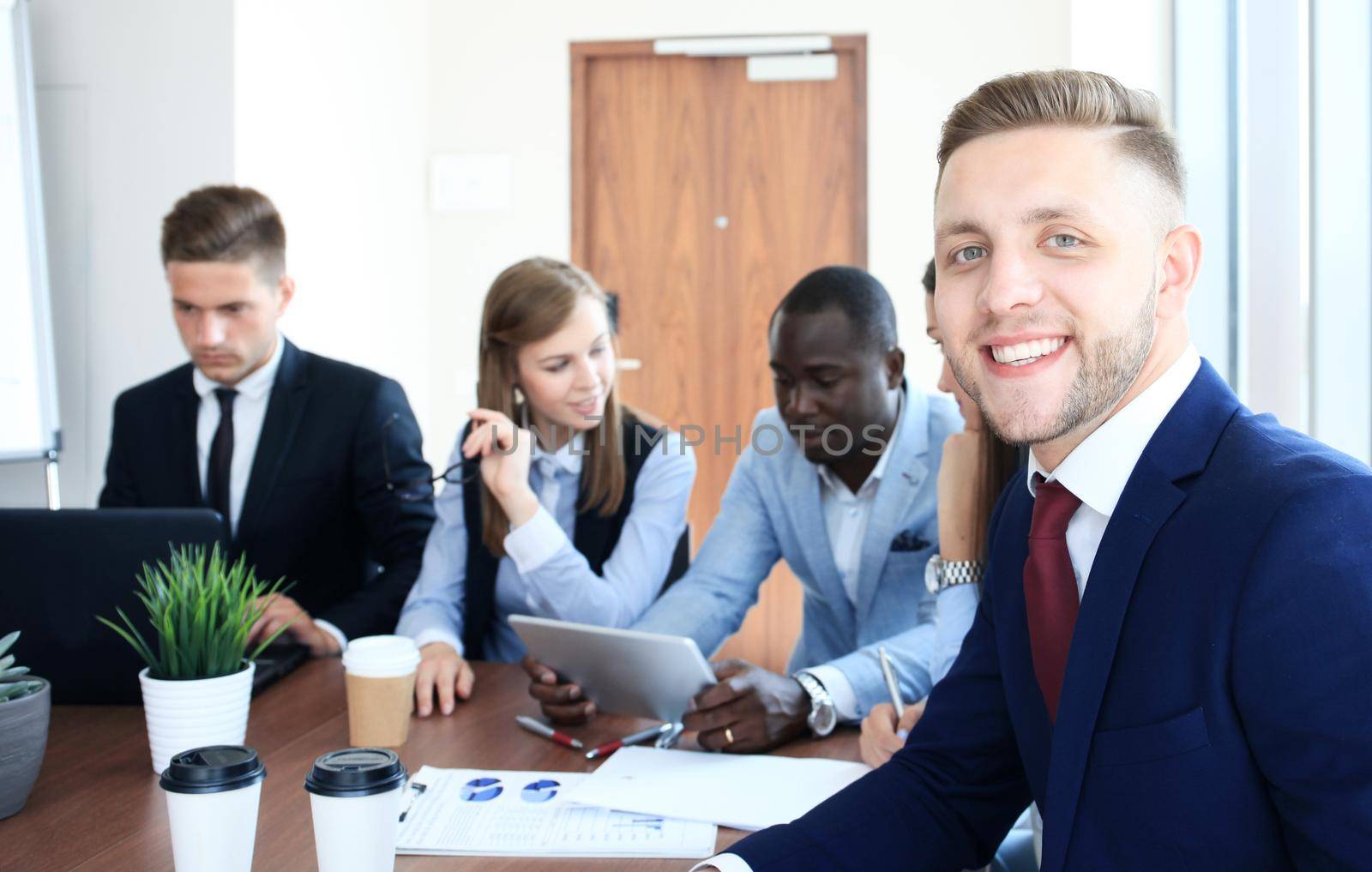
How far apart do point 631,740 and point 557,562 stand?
1.86 ft

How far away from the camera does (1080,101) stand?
0.96m

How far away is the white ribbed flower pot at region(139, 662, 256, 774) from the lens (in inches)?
51.3

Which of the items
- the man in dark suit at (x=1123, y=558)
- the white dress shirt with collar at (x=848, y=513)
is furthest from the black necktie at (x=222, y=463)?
the man in dark suit at (x=1123, y=558)

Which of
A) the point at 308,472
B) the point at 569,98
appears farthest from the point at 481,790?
the point at 569,98

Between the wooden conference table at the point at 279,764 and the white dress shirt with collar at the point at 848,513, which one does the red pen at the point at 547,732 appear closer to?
the wooden conference table at the point at 279,764

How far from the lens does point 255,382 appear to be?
246 cm

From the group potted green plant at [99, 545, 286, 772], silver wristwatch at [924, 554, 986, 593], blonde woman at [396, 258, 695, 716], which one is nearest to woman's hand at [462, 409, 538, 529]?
blonde woman at [396, 258, 695, 716]

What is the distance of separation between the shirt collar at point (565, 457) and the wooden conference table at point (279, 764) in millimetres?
497

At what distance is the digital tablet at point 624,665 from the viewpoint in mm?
1418

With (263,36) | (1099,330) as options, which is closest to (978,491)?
(1099,330)

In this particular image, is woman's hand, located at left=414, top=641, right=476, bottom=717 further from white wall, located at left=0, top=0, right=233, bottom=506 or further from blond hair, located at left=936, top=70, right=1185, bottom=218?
white wall, located at left=0, top=0, right=233, bottom=506

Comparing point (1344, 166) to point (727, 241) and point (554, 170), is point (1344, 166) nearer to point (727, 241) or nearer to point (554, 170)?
point (727, 241)

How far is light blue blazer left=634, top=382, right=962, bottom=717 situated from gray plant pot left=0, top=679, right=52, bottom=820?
37.3 inches

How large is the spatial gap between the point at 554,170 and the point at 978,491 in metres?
3.39
